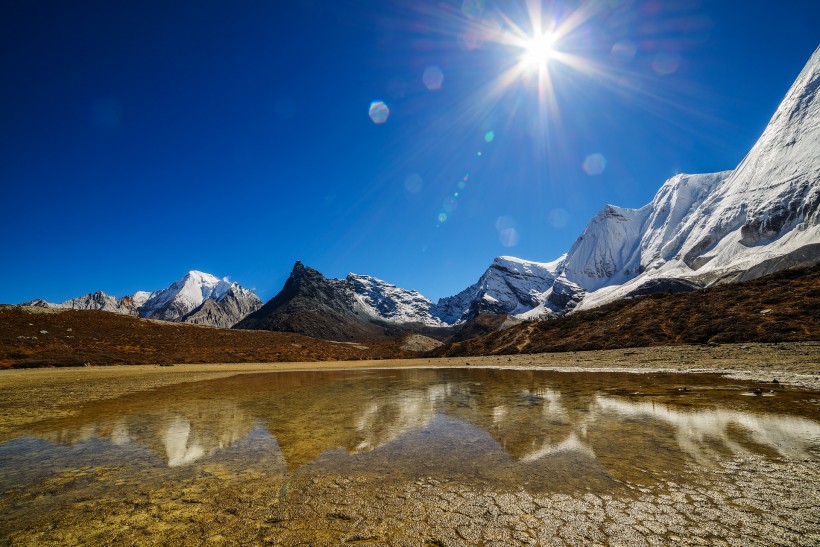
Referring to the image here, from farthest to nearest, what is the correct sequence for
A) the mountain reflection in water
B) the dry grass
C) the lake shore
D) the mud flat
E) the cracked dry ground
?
the dry grass, the lake shore, the mountain reflection in water, the mud flat, the cracked dry ground

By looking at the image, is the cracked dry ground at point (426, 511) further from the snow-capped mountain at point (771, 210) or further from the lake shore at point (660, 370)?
the snow-capped mountain at point (771, 210)

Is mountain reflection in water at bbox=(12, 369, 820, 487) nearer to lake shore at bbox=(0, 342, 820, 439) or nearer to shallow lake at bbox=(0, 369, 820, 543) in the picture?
shallow lake at bbox=(0, 369, 820, 543)

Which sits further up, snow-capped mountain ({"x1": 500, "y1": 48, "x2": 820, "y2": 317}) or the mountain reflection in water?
snow-capped mountain ({"x1": 500, "y1": 48, "x2": 820, "y2": 317})

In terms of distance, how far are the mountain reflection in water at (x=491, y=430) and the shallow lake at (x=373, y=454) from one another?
0.07m

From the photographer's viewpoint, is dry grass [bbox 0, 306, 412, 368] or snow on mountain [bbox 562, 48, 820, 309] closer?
dry grass [bbox 0, 306, 412, 368]

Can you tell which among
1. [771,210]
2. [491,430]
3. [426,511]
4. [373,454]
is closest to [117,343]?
[373,454]

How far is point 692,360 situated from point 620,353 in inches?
411

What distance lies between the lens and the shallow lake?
6.21 meters

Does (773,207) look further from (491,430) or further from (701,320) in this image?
(491,430)

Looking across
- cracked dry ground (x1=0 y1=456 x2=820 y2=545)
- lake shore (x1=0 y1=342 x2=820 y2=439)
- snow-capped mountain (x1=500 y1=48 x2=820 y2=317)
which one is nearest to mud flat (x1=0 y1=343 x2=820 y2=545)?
cracked dry ground (x1=0 y1=456 x2=820 y2=545)

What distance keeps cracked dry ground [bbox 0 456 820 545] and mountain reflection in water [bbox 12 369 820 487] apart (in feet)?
2.71

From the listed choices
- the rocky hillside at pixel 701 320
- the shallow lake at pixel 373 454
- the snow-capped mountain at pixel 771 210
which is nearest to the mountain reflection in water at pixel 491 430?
the shallow lake at pixel 373 454

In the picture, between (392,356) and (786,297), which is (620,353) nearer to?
(786,297)

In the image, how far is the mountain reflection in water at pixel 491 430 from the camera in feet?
26.2
